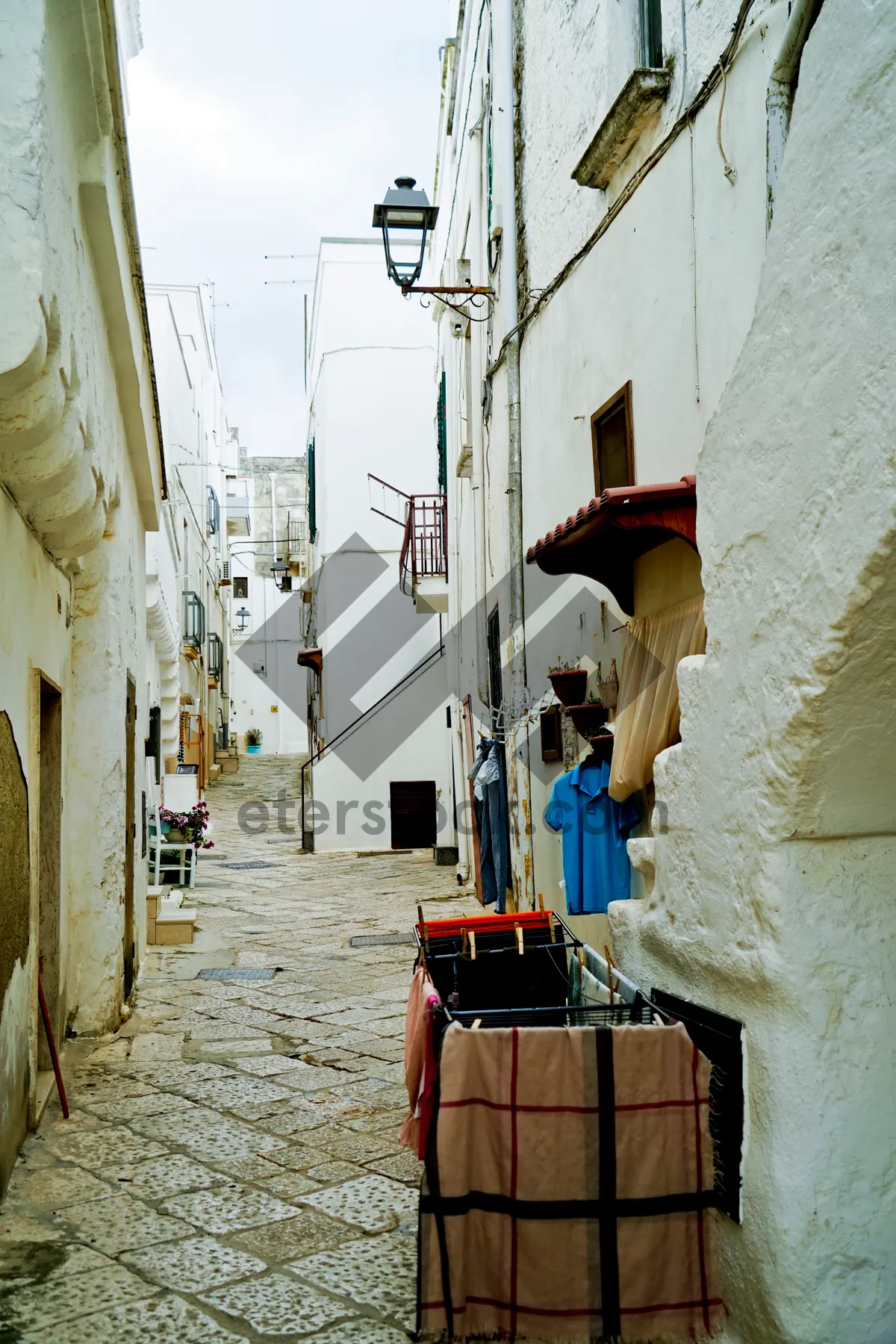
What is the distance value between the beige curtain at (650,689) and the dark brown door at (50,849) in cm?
263

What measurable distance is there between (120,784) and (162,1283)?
3.64 metres

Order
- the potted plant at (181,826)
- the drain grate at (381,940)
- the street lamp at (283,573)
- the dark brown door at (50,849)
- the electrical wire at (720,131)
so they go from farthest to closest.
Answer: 1. the street lamp at (283,573)
2. the potted plant at (181,826)
3. the drain grate at (381,940)
4. the dark brown door at (50,849)
5. the electrical wire at (720,131)

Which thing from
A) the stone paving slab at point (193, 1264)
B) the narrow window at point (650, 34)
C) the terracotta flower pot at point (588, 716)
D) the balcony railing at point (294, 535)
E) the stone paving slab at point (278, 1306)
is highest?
the balcony railing at point (294, 535)

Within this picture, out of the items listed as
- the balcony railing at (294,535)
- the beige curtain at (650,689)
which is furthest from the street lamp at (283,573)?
the beige curtain at (650,689)

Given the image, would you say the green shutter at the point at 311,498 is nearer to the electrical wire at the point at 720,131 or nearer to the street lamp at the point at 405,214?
the street lamp at the point at 405,214

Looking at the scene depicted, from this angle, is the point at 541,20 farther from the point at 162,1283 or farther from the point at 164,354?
the point at 164,354

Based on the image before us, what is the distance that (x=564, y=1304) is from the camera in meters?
3.02

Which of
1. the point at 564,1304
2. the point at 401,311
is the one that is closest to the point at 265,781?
the point at 401,311

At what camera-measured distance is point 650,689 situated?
524 cm

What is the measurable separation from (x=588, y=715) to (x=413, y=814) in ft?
34.6

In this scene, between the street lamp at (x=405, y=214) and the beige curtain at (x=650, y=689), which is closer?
the beige curtain at (x=650, y=689)

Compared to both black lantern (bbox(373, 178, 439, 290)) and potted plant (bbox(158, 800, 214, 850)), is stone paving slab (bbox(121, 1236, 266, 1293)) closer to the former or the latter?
black lantern (bbox(373, 178, 439, 290))

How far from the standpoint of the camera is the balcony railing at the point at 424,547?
1473 centimetres

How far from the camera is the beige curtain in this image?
16.3ft
